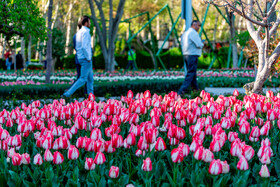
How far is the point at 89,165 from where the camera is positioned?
263 cm

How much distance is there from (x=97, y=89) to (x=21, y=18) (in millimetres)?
2910

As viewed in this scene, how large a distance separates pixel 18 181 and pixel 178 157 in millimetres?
1073

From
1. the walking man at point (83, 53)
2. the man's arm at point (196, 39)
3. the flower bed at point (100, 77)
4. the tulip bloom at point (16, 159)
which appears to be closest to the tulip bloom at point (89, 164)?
the tulip bloom at point (16, 159)

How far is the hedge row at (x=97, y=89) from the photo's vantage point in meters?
9.13

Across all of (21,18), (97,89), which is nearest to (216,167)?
(21,18)

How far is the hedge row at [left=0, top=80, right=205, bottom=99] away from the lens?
9.13 metres

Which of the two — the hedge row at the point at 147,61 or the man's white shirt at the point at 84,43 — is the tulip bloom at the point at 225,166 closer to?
the man's white shirt at the point at 84,43

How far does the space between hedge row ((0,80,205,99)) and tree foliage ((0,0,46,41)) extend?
1.32 meters

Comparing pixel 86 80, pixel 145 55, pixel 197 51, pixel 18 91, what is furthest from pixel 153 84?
pixel 145 55

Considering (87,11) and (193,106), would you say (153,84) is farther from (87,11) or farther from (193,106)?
(87,11)

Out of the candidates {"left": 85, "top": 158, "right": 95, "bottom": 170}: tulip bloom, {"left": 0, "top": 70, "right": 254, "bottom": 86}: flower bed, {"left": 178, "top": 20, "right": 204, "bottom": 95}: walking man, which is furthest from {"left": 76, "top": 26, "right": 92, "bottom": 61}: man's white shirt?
{"left": 85, "top": 158, "right": 95, "bottom": 170}: tulip bloom

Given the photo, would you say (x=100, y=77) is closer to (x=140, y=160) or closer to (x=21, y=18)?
(x=21, y=18)

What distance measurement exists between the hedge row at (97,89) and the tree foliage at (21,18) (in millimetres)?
1320

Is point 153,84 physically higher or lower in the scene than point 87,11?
lower
